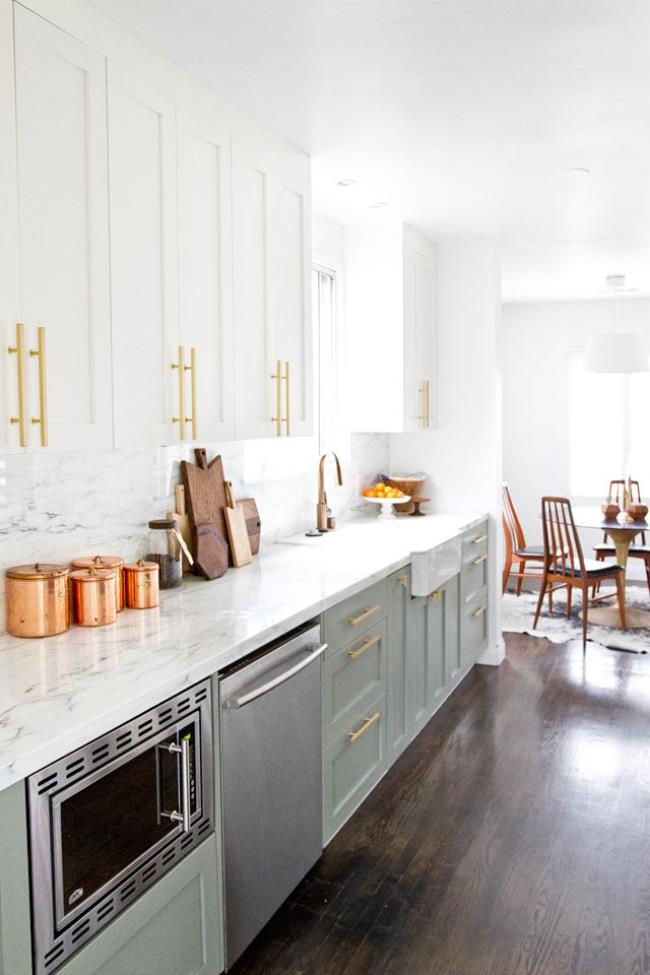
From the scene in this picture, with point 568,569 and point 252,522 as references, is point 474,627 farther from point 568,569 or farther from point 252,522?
point 252,522

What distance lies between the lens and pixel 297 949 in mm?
2404

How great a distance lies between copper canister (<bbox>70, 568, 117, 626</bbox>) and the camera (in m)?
2.35

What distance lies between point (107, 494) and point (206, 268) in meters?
0.80

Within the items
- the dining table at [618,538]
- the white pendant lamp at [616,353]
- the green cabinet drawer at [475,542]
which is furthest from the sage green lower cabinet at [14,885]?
the white pendant lamp at [616,353]

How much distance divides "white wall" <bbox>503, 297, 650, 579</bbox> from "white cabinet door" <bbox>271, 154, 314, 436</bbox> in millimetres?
5180

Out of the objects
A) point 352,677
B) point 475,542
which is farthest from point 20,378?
point 475,542

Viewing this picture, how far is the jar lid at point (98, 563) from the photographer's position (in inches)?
95.6

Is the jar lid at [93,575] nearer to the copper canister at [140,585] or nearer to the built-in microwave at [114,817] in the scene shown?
the copper canister at [140,585]

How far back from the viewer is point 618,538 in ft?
20.5

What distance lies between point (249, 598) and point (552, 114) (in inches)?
76.7

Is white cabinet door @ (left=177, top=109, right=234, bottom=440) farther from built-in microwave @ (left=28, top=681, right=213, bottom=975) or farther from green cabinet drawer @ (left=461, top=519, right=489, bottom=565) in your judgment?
green cabinet drawer @ (left=461, top=519, right=489, bottom=565)

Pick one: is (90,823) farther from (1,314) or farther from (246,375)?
(246,375)

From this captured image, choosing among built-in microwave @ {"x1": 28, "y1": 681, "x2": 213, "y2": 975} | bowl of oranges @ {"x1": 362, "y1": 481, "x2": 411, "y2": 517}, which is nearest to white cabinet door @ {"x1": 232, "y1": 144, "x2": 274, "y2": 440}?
built-in microwave @ {"x1": 28, "y1": 681, "x2": 213, "y2": 975}

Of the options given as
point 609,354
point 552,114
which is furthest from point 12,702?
point 609,354
